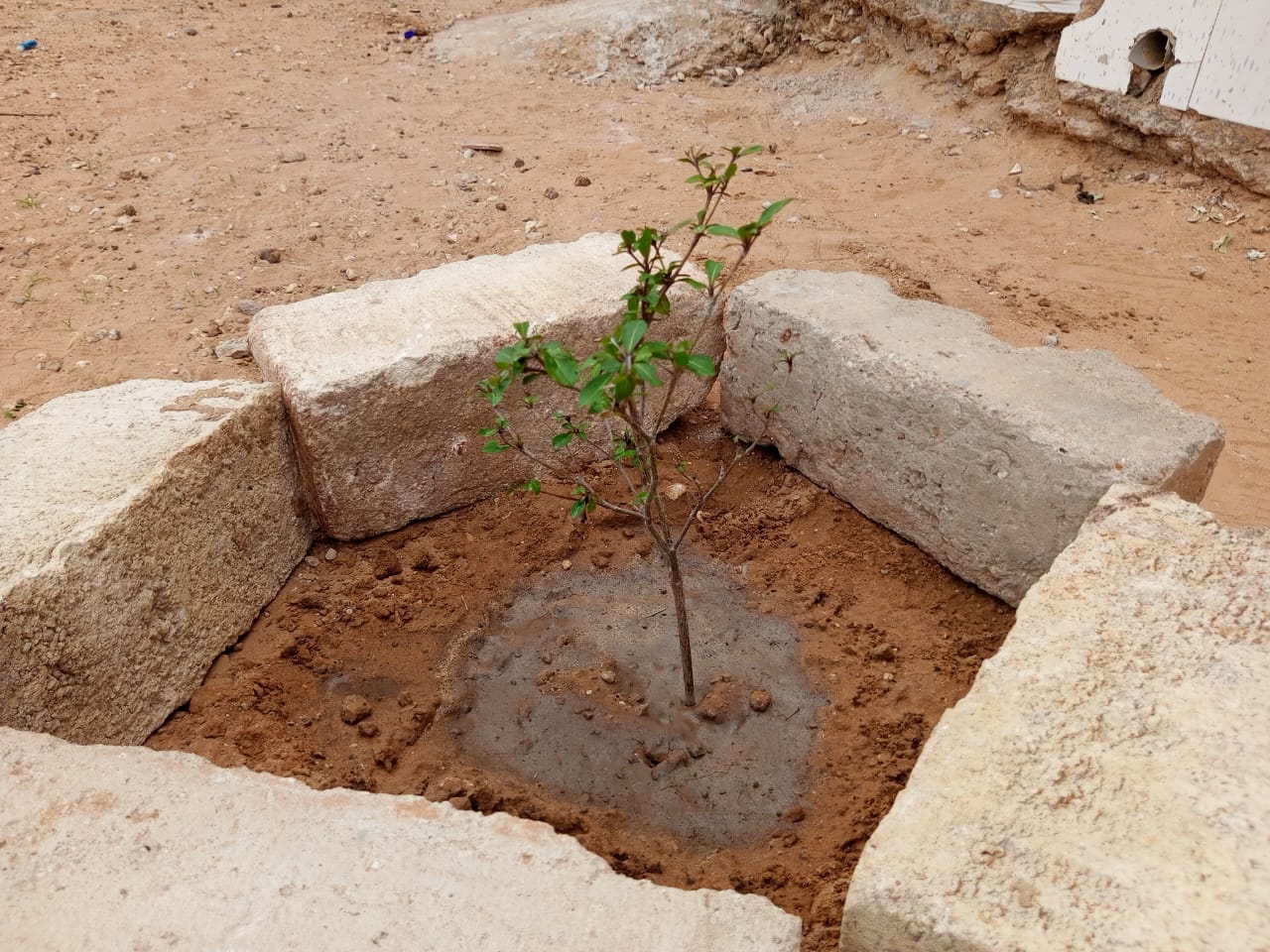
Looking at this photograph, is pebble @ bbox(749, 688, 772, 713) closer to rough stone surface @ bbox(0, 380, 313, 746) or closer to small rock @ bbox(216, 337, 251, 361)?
rough stone surface @ bbox(0, 380, 313, 746)

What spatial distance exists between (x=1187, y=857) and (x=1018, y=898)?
0.26 metres

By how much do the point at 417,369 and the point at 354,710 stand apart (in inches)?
34.5

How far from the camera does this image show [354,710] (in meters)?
2.46

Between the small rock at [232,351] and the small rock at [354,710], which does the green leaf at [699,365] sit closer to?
the small rock at [354,710]

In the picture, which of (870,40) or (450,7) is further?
(450,7)

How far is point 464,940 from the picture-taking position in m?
1.53

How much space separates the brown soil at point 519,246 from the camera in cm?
242

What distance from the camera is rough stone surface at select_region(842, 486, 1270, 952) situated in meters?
1.45

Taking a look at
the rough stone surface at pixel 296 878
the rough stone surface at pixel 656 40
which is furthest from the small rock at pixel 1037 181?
the rough stone surface at pixel 296 878

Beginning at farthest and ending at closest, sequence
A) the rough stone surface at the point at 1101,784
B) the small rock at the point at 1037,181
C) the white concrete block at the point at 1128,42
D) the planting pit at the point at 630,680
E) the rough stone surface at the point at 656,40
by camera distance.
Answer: the rough stone surface at the point at 656,40
the small rock at the point at 1037,181
the white concrete block at the point at 1128,42
the planting pit at the point at 630,680
the rough stone surface at the point at 1101,784

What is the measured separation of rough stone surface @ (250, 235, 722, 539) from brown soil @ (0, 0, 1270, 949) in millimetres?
166

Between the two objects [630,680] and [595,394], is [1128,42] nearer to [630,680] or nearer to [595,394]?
[630,680]

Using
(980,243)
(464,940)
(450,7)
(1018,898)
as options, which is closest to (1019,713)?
(1018,898)

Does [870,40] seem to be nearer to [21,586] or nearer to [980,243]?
[980,243]
